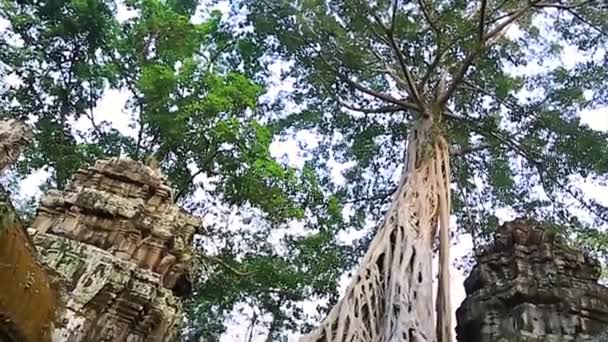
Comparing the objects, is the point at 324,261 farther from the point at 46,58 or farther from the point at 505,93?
the point at 46,58

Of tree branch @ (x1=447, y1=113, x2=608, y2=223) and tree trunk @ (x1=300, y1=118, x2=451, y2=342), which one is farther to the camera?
tree branch @ (x1=447, y1=113, x2=608, y2=223)

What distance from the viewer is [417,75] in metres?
7.65

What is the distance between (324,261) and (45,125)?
336cm

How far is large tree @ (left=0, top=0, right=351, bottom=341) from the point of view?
257 inches

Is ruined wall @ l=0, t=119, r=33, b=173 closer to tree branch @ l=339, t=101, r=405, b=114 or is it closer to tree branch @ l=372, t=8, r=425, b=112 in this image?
tree branch @ l=372, t=8, r=425, b=112

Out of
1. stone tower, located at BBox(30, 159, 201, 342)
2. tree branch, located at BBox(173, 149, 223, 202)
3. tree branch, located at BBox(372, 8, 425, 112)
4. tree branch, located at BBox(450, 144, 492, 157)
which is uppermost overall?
tree branch, located at BBox(450, 144, 492, 157)

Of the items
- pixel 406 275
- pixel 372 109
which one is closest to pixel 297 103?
pixel 372 109

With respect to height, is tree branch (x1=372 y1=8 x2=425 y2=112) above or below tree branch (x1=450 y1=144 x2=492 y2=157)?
below

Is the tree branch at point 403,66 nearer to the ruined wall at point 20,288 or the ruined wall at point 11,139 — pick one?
the ruined wall at point 11,139

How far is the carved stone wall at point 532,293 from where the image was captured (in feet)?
16.3

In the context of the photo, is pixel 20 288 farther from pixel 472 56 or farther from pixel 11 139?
pixel 472 56

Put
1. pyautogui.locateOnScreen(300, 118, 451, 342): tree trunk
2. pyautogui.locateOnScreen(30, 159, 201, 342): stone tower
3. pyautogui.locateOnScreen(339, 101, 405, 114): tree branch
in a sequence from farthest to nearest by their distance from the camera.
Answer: pyautogui.locateOnScreen(339, 101, 405, 114): tree branch
pyautogui.locateOnScreen(300, 118, 451, 342): tree trunk
pyautogui.locateOnScreen(30, 159, 201, 342): stone tower

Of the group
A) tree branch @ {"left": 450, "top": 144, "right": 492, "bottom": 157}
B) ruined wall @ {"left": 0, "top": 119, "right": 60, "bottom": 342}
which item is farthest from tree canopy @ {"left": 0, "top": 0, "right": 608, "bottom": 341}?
ruined wall @ {"left": 0, "top": 119, "right": 60, "bottom": 342}

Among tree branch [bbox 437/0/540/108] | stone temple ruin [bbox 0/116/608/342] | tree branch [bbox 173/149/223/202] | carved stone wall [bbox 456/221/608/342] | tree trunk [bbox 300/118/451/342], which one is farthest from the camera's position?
tree branch [bbox 173/149/223/202]
